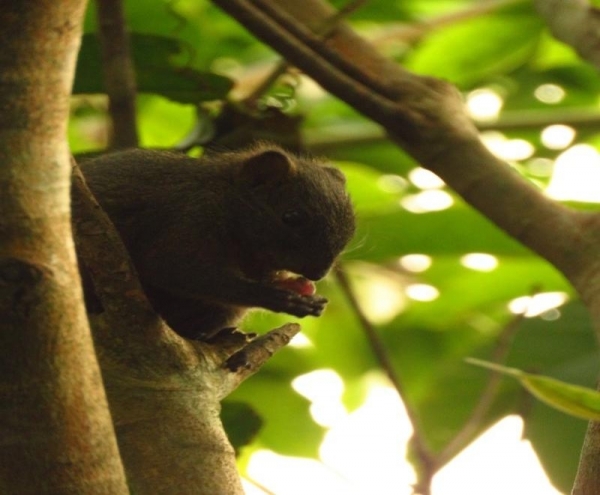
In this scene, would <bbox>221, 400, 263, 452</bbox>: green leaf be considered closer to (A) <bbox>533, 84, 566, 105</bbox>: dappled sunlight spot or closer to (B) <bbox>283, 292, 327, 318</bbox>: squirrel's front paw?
(B) <bbox>283, 292, 327, 318</bbox>: squirrel's front paw

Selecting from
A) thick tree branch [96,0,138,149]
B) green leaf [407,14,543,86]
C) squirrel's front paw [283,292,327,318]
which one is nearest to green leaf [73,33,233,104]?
thick tree branch [96,0,138,149]

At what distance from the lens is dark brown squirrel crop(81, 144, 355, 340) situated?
9.32ft

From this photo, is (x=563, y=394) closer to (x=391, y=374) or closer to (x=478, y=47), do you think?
(x=391, y=374)

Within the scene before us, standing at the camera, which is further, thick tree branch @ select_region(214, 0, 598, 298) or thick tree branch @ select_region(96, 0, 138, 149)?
thick tree branch @ select_region(96, 0, 138, 149)

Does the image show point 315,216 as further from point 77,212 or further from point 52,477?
point 52,477

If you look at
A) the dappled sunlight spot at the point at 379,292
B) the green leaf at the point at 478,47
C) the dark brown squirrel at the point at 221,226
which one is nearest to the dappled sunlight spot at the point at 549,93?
the green leaf at the point at 478,47

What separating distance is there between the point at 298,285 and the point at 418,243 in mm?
648

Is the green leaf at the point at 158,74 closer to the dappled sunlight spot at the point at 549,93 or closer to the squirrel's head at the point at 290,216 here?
the squirrel's head at the point at 290,216

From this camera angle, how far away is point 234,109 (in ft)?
11.2

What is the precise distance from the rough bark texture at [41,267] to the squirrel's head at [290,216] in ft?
5.67

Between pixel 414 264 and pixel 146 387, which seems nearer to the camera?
pixel 146 387

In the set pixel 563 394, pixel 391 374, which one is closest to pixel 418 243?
pixel 391 374

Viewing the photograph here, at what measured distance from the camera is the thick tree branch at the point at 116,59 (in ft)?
9.84

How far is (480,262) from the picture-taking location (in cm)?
399
